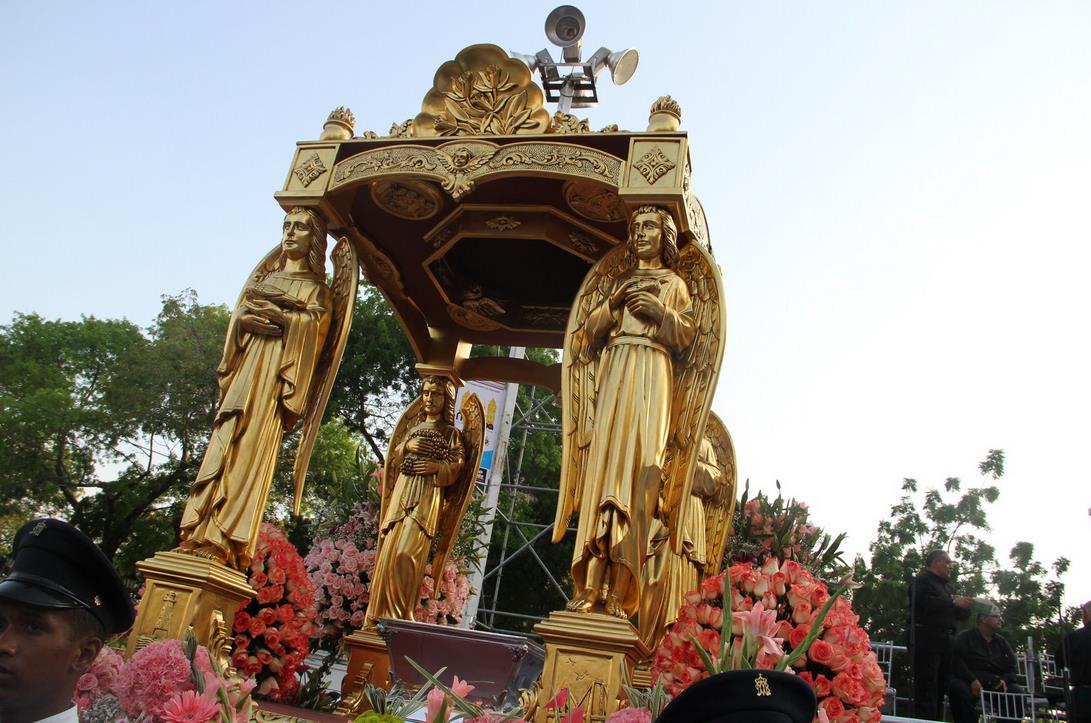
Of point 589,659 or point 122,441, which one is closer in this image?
point 589,659

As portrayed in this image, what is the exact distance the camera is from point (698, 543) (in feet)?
22.7

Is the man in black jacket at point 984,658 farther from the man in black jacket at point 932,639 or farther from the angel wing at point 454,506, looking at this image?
the angel wing at point 454,506

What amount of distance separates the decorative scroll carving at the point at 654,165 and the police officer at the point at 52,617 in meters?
3.64

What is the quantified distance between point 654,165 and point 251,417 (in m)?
2.83

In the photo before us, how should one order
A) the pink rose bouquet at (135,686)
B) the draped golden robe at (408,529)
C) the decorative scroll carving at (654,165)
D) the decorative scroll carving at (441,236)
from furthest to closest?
the draped golden robe at (408,529), the decorative scroll carving at (441,236), the decorative scroll carving at (654,165), the pink rose bouquet at (135,686)

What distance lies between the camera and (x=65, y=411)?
20922 millimetres

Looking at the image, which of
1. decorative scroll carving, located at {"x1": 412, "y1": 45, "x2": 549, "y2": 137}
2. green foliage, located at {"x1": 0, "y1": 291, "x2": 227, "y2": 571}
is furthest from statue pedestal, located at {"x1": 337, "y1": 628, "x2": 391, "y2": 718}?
green foliage, located at {"x1": 0, "y1": 291, "x2": 227, "y2": 571}

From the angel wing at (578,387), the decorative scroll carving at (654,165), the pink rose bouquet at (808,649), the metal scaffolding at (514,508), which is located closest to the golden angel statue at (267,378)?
the angel wing at (578,387)

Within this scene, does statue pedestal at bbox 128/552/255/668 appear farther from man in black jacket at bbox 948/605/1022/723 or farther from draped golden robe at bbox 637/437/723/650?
man in black jacket at bbox 948/605/1022/723

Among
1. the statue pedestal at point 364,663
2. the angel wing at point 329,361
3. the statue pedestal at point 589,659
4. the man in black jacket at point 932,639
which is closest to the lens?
the statue pedestal at point 589,659

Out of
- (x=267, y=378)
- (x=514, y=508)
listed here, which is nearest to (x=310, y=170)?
(x=267, y=378)

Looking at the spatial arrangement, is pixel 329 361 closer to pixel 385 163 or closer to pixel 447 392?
pixel 385 163

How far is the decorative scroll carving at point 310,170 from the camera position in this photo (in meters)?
5.57

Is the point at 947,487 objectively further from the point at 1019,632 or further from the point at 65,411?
the point at 65,411
